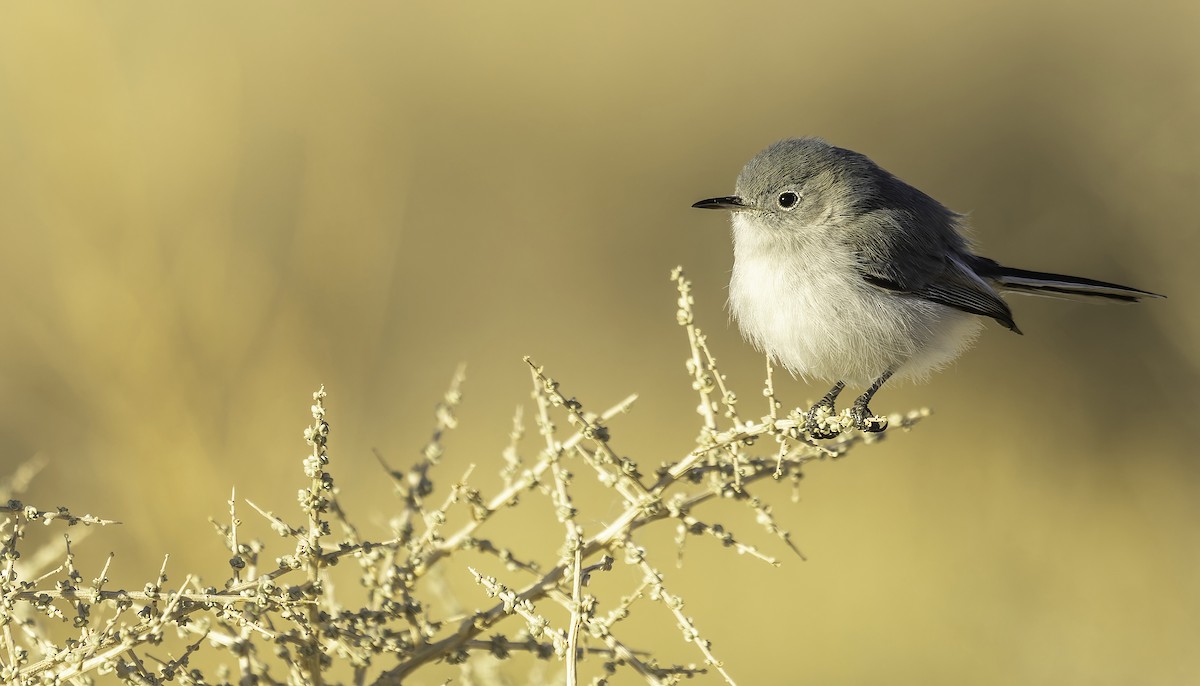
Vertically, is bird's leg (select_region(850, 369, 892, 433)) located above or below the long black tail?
below

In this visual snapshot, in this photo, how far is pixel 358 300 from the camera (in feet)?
21.5

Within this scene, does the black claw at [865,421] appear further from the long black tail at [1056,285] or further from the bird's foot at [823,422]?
the long black tail at [1056,285]

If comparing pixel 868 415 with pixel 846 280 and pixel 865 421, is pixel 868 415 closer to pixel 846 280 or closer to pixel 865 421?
pixel 865 421

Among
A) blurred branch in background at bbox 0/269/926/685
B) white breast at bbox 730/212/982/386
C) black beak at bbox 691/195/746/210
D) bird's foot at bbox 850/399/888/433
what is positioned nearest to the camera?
blurred branch in background at bbox 0/269/926/685

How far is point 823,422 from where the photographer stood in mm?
2283

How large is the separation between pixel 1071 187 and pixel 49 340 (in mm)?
6651

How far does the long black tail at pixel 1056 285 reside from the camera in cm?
334

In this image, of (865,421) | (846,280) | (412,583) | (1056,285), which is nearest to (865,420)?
(865,421)

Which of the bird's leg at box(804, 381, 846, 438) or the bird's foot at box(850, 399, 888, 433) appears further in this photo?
the bird's foot at box(850, 399, 888, 433)

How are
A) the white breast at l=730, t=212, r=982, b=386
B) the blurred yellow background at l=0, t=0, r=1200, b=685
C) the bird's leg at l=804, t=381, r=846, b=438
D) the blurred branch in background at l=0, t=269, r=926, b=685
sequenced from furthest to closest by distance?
the blurred yellow background at l=0, t=0, r=1200, b=685 → the white breast at l=730, t=212, r=982, b=386 → the bird's leg at l=804, t=381, r=846, b=438 → the blurred branch in background at l=0, t=269, r=926, b=685

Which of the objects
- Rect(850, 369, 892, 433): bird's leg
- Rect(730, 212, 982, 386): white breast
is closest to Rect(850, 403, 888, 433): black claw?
Rect(850, 369, 892, 433): bird's leg

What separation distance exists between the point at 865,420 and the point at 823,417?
0.75 meters

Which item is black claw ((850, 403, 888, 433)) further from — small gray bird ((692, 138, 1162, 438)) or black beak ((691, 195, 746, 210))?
black beak ((691, 195, 746, 210))

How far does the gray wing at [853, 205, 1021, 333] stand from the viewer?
3377mm
